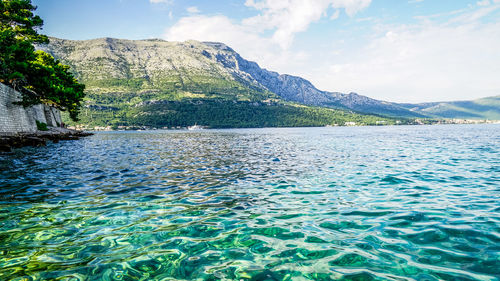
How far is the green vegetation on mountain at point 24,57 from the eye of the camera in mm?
40938

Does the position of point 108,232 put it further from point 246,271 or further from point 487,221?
point 487,221

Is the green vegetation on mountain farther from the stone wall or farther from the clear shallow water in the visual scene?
the clear shallow water

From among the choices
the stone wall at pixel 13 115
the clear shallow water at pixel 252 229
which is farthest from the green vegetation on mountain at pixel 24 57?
the clear shallow water at pixel 252 229

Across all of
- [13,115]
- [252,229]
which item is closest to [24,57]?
[13,115]

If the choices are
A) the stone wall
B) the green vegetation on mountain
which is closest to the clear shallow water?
the stone wall

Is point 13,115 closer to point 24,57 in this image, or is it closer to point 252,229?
point 24,57

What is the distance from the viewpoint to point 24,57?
1795 inches

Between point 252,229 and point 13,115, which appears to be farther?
point 13,115

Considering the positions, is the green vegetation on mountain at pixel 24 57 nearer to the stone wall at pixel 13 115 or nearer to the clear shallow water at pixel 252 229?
the stone wall at pixel 13 115

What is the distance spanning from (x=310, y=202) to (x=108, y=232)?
767cm

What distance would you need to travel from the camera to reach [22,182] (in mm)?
15367

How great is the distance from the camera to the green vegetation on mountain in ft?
134

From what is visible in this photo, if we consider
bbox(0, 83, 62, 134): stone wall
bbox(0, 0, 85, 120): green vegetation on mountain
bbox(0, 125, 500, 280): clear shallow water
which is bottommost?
bbox(0, 125, 500, 280): clear shallow water

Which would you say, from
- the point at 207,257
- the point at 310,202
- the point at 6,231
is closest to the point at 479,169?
the point at 310,202
